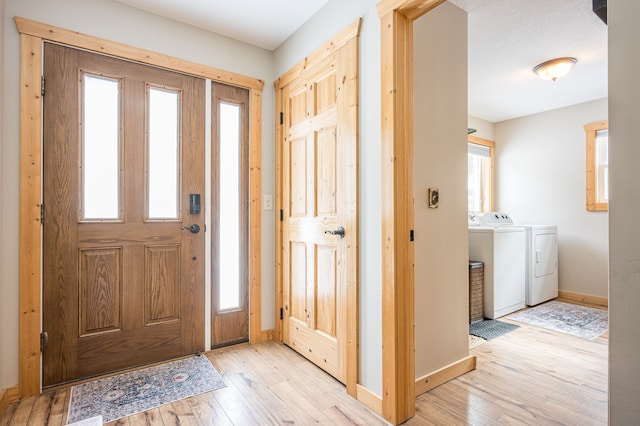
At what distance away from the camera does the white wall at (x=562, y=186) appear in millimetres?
4348

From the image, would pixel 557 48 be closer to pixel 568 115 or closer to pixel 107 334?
pixel 568 115

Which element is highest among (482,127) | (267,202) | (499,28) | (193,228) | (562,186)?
(499,28)

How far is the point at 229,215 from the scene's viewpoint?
278 centimetres

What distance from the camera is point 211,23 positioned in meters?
2.57

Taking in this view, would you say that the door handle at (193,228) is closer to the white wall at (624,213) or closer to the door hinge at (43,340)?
the door hinge at (43,340)

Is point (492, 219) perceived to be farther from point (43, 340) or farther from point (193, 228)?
point (43, 340)

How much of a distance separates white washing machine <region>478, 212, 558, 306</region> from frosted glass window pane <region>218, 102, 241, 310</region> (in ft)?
9.18

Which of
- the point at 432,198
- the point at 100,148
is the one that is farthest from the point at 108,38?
the point at 432,198

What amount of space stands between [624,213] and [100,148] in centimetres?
270

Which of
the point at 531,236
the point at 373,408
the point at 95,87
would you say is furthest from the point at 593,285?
the point at 95,87

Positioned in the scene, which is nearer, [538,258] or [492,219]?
[492,219]

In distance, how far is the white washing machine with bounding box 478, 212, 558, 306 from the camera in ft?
13.2

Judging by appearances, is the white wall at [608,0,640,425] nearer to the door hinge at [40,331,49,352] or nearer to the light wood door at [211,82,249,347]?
the light wood door at [211,82,249,347]

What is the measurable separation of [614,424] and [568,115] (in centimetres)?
485
